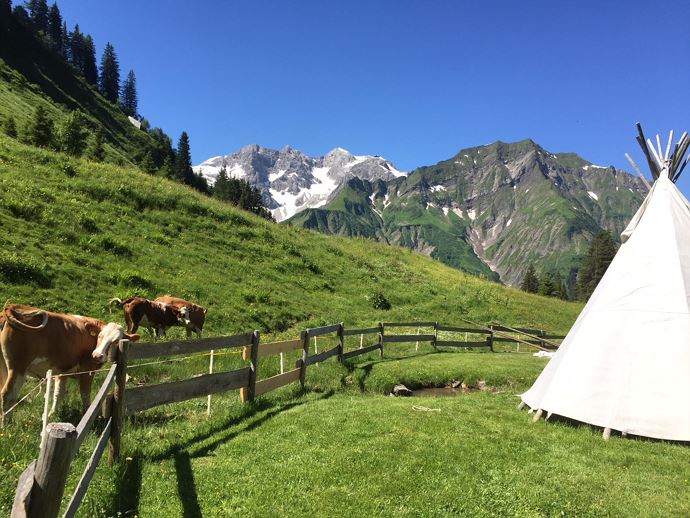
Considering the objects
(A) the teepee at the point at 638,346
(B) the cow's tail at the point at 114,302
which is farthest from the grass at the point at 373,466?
(B) the cow's tail at the point at 114,302

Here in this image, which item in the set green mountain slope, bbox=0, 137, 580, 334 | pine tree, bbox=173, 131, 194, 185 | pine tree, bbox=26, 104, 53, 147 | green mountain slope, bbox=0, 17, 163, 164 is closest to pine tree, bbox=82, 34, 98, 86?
green mountain slope, bbox=0, 17, 163, 164

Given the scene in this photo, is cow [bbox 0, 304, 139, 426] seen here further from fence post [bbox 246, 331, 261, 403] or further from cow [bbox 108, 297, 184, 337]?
cow [bbox 108, 297, 184, 337]

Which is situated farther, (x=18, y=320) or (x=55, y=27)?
(x=55, y=27)

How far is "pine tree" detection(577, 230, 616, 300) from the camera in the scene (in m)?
96.4

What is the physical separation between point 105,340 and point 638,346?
10781 mm

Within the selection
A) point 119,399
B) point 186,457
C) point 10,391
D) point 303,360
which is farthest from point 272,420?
point 10,391

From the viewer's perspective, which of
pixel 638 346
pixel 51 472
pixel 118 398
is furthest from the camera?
pixel 638 346

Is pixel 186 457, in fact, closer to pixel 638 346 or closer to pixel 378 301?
pixel 638 346

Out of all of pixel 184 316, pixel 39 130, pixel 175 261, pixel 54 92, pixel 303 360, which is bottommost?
pixel 303 360

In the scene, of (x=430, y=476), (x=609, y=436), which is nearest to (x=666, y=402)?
(x=609, y=436)

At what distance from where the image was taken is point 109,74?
127 metres

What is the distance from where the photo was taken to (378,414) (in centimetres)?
989

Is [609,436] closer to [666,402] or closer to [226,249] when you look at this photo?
[666,402]

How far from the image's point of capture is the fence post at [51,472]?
10.0 ft
